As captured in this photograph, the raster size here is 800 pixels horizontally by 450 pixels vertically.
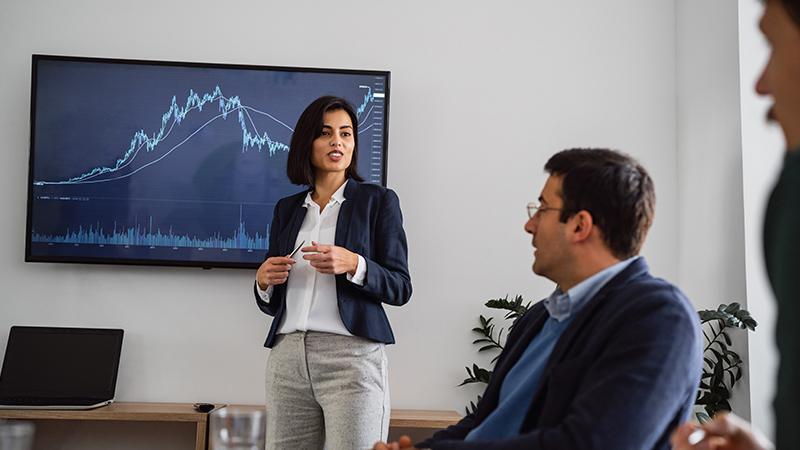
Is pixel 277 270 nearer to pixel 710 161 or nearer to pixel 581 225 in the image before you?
pixel 581 225

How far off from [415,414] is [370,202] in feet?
3.48

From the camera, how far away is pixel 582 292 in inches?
66.7

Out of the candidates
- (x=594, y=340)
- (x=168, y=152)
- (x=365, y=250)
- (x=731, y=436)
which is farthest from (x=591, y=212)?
(x=168, y=152)

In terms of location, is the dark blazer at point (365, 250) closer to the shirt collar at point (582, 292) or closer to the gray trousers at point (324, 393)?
the gray trousers at point (324, 393)

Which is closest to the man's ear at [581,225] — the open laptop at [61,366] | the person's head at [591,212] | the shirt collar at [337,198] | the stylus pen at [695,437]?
the person's head at [591,212]

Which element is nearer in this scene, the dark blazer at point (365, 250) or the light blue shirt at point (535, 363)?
the light blue shirt at point (535, 363)

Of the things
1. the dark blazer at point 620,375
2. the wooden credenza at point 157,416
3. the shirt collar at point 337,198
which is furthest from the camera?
the wooden credenza at point 157,416

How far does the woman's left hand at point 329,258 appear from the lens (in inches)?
95.4

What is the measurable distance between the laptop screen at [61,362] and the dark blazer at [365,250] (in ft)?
3.29

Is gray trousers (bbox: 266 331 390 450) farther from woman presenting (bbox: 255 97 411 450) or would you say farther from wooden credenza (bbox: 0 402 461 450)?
wooden credenza (bbox: 0 402 461 450)

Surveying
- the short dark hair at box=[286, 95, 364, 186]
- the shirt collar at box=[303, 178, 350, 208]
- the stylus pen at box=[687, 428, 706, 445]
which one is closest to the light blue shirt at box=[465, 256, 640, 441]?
the stylus pen at box=[687, 428, 706, 445]

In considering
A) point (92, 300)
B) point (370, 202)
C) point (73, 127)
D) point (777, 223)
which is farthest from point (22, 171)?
point (777, 223)

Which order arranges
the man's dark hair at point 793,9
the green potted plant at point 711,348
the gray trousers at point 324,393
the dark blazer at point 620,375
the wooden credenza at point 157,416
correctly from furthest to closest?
the wooden credenza at point 157,416 < the green potted plant at point 711,348 < the gray trousers at point 324,393 < the dark blazer at point 620,375 < the man's dark hair at point 793,9

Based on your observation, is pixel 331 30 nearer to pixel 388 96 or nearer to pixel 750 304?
pixel 388 96
